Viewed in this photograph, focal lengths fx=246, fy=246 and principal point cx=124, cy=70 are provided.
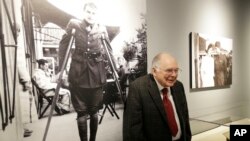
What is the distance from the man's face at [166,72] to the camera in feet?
5.93

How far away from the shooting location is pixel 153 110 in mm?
1762

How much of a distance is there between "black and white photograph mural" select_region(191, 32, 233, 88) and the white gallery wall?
8cm

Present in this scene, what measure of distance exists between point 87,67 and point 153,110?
1.92 feet

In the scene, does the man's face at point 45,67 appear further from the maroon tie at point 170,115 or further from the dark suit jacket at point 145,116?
the maroon tie at point 170,115

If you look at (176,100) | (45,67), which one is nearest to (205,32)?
(176,100)

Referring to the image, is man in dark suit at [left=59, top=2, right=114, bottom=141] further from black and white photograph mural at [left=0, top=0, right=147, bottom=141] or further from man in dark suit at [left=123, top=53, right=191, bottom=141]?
man in dark suit at [left=123, top=53, right=191, bottom=141]

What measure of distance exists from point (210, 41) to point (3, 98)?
2453mm

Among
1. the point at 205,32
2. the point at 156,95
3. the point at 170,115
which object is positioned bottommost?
the point at 170,115

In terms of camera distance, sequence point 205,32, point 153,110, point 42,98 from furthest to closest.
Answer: point 205,32 < point 153,110 < point 42,98

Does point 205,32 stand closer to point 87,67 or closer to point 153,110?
point 153,110

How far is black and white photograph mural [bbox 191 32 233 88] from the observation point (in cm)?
284

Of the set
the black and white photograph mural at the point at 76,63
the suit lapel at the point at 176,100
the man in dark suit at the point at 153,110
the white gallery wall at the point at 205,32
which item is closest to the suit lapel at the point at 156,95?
the man in dark suit at the point at 153,110

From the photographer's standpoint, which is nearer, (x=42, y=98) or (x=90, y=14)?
(x=42, y=98)

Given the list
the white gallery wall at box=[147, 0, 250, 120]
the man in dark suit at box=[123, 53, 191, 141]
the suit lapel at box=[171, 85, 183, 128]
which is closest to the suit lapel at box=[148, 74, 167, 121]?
the man in dark suit at box=[123, 53, 191, 141]
